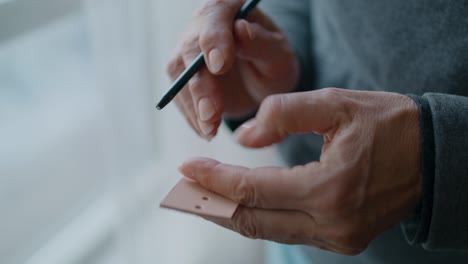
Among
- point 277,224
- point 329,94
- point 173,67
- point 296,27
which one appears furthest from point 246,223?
point 296,27

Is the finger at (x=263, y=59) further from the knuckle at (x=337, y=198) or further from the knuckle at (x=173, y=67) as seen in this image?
the knuckle at (x=337, y=198)

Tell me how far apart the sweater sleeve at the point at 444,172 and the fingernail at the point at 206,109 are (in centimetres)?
20

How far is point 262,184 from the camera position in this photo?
400mm

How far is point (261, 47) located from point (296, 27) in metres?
0.15

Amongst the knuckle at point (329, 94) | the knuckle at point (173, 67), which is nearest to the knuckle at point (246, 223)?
the knuckle at point (329, 94)

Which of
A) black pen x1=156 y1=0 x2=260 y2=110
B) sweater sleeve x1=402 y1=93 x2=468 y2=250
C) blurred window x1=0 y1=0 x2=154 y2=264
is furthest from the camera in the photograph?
blurred window x1=0 y1=0 x2=154 y2=264

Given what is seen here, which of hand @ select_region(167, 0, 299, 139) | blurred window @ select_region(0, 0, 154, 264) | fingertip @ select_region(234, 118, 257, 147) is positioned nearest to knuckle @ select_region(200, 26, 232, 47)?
hand @ select_region(167, 0, 299, 139)

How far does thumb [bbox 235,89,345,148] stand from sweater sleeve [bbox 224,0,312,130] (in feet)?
0.79

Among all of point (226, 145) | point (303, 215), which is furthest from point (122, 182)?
point (303, 215)

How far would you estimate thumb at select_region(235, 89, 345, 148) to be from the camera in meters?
0.39

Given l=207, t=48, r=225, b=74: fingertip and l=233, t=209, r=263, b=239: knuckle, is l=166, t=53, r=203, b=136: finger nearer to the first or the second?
l=207, t=48, r=225, b=74: fingertip

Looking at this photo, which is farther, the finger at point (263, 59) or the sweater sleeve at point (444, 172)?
the finger at point (263, 59)

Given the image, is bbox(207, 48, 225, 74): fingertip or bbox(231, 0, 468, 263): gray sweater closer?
bbox(231, 0, 468, 263): gray sweater

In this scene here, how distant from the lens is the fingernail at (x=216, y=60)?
19.0 inches
